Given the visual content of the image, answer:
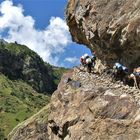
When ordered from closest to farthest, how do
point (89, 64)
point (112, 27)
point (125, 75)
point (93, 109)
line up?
1. point (93, 109)
2. point (125, 75)
3. point (112, 27)
4. point (89, 64)

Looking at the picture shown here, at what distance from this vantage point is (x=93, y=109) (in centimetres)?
5372

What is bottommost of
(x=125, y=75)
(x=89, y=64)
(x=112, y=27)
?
(x=125, y=75)

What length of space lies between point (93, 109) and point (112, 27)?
12.5 metres

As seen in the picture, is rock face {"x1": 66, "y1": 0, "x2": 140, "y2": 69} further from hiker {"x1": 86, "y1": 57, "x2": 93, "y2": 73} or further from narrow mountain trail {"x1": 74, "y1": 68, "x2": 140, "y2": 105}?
narrow mountain trail {"x1": 74, "y1": 68, "x2": 140, "y2": 105}

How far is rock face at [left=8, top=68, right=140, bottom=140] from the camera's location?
160 feet

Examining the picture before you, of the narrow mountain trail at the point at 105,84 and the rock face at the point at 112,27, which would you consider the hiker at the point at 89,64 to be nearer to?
the narrow mountain trail at the point at 105,84

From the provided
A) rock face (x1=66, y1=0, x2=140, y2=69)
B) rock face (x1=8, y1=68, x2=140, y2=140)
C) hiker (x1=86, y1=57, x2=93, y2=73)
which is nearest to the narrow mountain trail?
rock face (x1=8, y1=68, x2=140, y2=140)

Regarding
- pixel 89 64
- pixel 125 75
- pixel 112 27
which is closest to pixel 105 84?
pixel 125 75

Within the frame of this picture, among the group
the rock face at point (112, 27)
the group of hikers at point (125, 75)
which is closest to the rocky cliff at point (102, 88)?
the rock face at point (112, 27)

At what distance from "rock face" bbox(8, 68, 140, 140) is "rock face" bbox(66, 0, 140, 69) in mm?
4333

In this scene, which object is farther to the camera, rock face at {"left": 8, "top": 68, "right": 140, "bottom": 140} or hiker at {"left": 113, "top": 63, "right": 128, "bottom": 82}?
hiker at {"left": 113, "top": 63, "right": 128, "bottom": 82}

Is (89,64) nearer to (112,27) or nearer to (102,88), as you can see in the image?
(112,27)

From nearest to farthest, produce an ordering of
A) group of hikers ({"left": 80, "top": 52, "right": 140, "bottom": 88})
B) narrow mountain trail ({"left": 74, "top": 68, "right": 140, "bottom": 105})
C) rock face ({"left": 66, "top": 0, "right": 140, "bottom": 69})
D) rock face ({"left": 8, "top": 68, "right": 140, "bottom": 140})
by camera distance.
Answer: rock face ({"left": 8, "top": 68, "right": 140, "bottom": 140})
narrow mountain trail ({"left": 74, "top": 68, "right": 140, "bottom": 105})
group of hikers ({"left": 80, "top": 52, "right": 140, "bottom": 88})
rock face ({"left": 66, "top": 0, "right": 140, "bottom": 69})

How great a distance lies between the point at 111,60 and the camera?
225 ft
